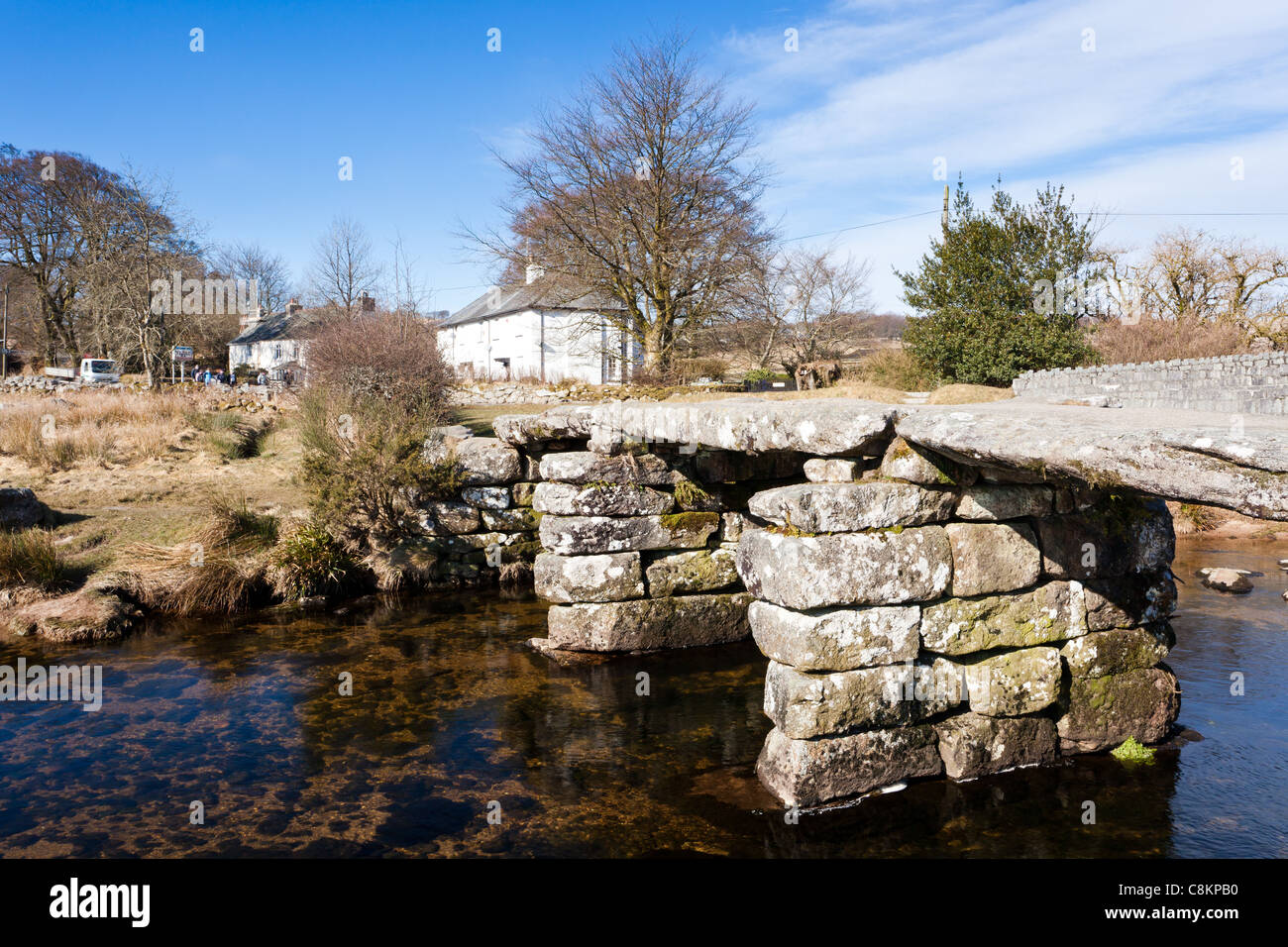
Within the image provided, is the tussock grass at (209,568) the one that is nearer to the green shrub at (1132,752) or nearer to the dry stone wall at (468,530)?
the dry stone wall at (468,530)

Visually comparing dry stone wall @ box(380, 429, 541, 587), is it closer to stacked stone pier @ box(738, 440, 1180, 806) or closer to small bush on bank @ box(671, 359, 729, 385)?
stacked stone pier @ box(738, 440, 1180, 806)

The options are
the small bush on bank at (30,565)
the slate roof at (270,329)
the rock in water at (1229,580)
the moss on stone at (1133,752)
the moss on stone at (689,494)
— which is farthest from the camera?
the slate roof at (270,329)

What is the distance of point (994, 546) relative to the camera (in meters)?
5.16

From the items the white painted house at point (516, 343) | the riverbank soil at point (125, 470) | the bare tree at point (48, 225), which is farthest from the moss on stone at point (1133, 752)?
the bare tree at point (48, 225)

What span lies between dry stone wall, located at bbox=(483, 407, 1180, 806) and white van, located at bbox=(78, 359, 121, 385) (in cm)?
3195

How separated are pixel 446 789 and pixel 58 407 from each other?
17.3 metres

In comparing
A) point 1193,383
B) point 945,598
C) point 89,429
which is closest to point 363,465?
point 945,598

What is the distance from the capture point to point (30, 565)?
9.80 metres

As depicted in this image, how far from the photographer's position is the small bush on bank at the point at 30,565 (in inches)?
382

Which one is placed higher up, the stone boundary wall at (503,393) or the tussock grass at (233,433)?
the stone boundary wall at (503,393)

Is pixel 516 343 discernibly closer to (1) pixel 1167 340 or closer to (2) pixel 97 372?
(2) pixel 97 372

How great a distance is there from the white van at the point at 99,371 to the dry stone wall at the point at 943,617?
32.0 metres

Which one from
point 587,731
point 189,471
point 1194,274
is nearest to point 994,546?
point 587,731
